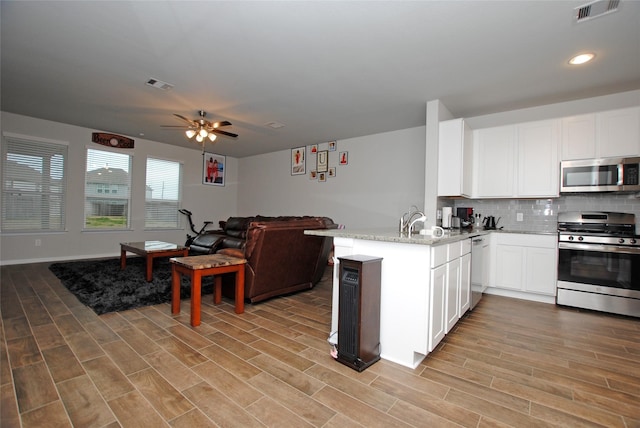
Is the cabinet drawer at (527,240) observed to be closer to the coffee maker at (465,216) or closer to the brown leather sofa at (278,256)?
the coffee maker at (465,216)

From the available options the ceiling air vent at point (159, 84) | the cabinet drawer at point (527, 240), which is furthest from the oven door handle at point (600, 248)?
the ceiling air vent at point (159, 84)

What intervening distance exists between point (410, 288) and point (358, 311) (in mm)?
421

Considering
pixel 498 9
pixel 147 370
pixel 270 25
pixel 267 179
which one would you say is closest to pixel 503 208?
pixel 498 9

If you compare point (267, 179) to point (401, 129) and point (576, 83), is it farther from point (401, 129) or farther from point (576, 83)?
point (576, 83)

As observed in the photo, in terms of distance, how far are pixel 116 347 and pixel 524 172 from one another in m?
4.88

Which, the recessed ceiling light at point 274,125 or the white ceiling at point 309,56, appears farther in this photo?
the recessed ceiling light at point 274,125

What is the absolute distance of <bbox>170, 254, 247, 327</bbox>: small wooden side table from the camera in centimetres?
268

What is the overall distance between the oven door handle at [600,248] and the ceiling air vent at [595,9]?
91.8 inches

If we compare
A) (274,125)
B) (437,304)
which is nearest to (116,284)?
(274,125)

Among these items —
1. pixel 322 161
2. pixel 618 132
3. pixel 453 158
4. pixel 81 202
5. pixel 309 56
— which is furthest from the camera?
pixel 322 161

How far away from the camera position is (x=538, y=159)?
3.81 meters

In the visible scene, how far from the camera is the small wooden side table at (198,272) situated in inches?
106

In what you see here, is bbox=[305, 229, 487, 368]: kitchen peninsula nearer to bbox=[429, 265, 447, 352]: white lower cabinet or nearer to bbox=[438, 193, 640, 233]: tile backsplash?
bbox=[429, 265, 447, 352]: white lower cabinet

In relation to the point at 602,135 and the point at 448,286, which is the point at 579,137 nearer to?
the point at 602,135
